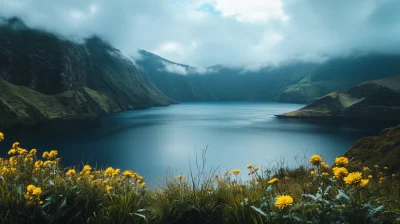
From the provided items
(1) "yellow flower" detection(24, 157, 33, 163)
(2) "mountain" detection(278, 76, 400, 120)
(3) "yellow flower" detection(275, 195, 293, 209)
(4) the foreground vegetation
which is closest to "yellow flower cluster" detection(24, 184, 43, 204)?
(4) the foreground vegetation

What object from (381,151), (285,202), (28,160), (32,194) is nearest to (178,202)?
(285,202)

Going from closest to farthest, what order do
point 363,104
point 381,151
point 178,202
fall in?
point 178,202 < point 381,151 < point 363,104

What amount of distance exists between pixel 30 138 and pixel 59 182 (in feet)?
288

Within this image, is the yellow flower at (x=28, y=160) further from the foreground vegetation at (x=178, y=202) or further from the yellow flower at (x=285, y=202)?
the yellow flower at (x=285, y=202)

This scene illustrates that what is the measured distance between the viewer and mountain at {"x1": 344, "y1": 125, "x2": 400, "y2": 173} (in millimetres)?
19859

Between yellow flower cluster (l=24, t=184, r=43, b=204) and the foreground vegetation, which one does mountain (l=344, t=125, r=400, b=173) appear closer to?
the foreground vegetation

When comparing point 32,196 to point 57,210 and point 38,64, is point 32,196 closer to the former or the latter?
point 57,210

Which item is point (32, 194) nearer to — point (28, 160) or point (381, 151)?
point (28, 160)

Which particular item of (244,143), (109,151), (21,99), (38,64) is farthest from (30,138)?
(38,64)

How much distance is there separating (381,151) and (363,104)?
150 metres

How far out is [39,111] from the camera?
456 ft

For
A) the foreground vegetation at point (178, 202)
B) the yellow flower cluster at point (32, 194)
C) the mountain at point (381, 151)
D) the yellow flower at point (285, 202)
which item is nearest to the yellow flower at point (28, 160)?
the foreground vegetation at point (178, 202)

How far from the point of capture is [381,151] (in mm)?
23281

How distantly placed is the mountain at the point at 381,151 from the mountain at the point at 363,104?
126 m
